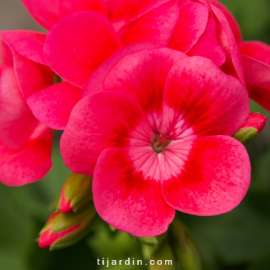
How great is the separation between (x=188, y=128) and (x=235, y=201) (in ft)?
0.35

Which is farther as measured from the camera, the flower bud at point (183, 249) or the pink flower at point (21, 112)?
the flower bud at point (183, 249)

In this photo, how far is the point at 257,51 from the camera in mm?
514

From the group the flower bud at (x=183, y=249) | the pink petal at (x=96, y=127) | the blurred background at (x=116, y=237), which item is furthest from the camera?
the blurred background at (x=116, y=237)

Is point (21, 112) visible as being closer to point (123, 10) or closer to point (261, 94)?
point (123, 10)

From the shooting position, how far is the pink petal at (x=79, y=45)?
41 centimetres

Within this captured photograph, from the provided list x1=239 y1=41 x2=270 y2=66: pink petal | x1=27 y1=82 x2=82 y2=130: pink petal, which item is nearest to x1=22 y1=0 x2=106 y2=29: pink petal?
x1=27 y1=82 x2=82 y2=130: pink petal

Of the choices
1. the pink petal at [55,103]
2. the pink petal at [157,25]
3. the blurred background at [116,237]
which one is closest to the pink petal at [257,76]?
the pink petal at [157,25]

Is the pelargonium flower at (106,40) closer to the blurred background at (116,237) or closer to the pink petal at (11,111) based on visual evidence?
the pink petal at (11,111)

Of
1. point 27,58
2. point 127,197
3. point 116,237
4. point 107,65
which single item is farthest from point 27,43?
Result: point 116,237

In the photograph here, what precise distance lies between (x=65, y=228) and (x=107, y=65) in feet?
0.93

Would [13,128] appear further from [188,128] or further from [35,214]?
[35,214]

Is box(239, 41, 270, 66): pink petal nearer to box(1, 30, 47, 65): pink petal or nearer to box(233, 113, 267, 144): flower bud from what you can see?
box(233, 113, 267, 144): flower bud

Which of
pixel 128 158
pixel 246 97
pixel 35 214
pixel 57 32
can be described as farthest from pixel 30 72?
pixel 35 214

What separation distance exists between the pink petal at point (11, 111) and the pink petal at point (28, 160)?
22 mm
